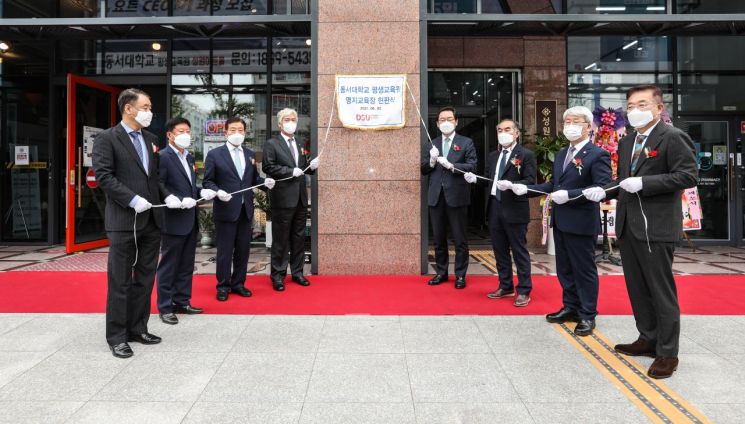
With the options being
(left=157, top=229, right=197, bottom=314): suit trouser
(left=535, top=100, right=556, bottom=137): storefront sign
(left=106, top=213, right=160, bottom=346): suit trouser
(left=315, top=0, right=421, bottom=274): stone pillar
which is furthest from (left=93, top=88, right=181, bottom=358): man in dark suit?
(left=535, top=100, right=556, bottom=137): storefront sign

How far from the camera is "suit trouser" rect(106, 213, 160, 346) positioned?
336 cm

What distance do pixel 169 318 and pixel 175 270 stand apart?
450 mm

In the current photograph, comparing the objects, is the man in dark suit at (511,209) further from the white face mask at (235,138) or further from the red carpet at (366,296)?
the white face mask at (235,138)

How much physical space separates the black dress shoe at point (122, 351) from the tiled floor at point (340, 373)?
6 centimetres

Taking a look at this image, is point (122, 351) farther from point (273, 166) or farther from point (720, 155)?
point (720, 155)

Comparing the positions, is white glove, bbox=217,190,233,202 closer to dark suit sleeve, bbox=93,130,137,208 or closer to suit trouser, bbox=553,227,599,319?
dark suit sleeve, bbox=93,130,137,208

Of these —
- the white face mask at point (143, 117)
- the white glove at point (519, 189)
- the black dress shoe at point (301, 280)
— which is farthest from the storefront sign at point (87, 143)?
the white glove at point (519, 189)

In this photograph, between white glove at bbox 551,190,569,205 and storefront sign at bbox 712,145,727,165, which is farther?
storefront sign at bbox 712,145,727,165

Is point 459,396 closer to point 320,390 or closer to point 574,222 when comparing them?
point 320,390

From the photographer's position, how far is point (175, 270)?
4.25 meters

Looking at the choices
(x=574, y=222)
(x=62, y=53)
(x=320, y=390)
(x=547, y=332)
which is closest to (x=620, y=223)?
(x=574, y=222)

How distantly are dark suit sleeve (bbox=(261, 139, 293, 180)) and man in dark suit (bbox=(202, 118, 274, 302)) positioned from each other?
0.82 ft

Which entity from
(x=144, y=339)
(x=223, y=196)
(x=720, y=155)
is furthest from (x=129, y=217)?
(x=720, y=155)

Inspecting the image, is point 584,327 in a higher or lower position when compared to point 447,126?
lower
